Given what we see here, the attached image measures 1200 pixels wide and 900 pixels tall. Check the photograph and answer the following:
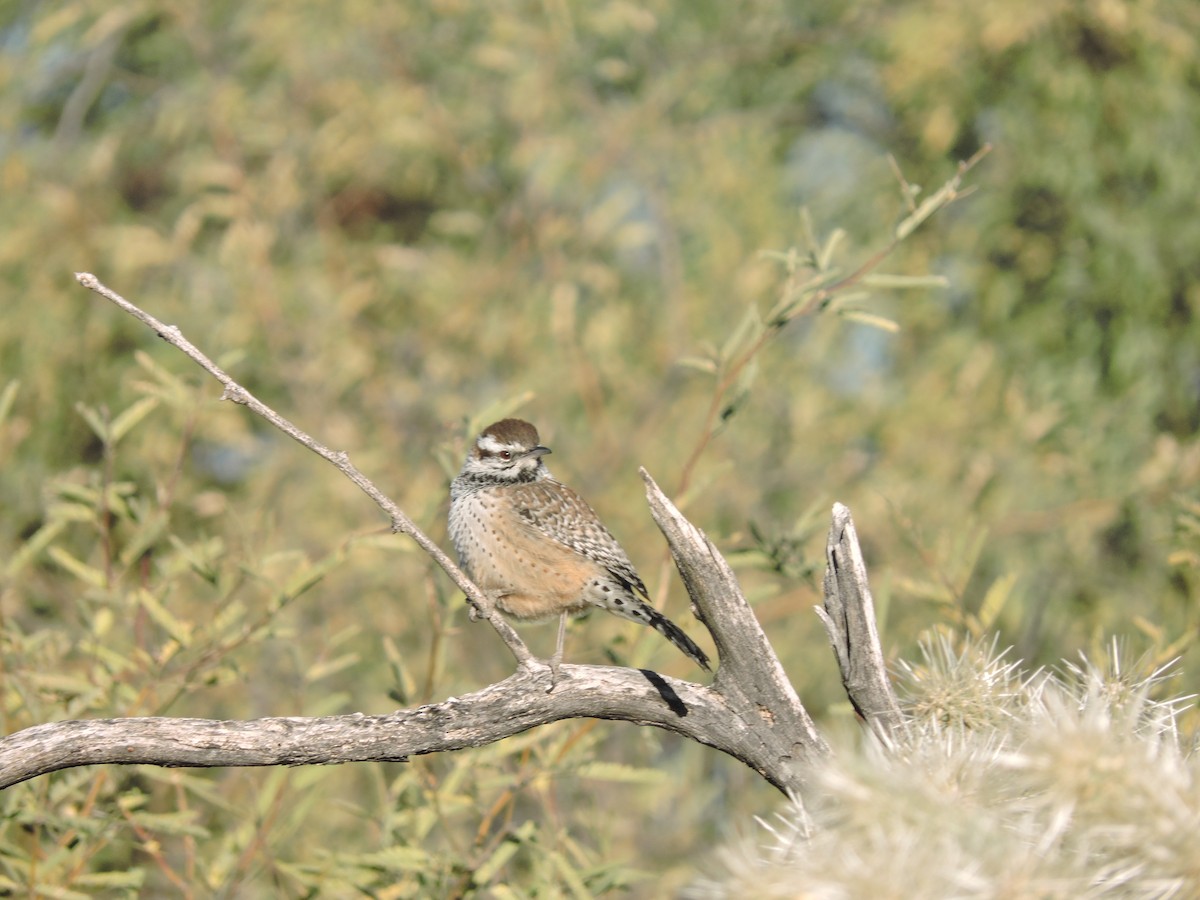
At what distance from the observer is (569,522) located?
12.6 feet

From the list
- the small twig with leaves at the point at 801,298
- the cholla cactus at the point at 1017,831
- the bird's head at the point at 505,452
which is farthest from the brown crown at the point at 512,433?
the cholla cactus at the point at 1017,831

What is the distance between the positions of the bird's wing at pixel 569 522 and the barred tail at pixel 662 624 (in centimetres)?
13

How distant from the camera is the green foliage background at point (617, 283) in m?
5.95

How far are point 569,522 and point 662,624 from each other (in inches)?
34.0

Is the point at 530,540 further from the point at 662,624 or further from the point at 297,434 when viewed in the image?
the point at 297,434

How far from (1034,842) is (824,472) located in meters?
5.12

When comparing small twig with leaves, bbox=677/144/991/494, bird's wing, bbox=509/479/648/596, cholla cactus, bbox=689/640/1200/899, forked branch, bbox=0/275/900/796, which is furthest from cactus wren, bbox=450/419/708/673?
cholla cactus, bbox=689/640/1200/899

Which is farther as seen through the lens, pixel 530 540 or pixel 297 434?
pixel 530 540

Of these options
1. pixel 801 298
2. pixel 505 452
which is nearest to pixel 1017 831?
pixel 801 298

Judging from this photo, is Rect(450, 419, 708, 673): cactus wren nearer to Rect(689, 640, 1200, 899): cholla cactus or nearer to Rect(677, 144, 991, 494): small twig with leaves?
Rect(677, 144, 991, 494): small twig with leaves

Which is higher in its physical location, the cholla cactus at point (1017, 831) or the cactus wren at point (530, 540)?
the cholla cactus at point (1017, 831)

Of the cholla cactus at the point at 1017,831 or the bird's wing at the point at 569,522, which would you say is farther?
the bird's wing at the point at 569,522

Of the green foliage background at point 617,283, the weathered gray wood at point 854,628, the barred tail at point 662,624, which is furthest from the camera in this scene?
the green foliage background at point 617,283

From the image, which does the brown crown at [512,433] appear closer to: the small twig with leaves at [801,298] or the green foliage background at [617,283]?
the small twig with leaves at [801,298]
